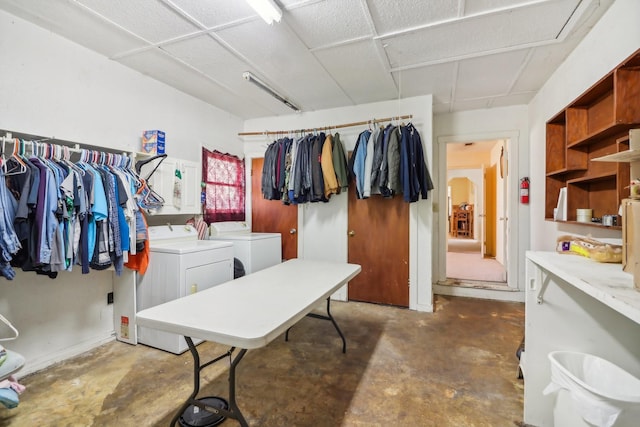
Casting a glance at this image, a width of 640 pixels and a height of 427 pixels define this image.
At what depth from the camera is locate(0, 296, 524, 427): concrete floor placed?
1736 millimetres

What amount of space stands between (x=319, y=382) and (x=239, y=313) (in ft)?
3.45

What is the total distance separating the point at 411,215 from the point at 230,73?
8.47 feet

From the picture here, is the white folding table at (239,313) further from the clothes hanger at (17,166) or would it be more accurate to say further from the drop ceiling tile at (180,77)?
the drop ceiling tile at (180,77)

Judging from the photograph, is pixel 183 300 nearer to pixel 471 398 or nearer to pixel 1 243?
pixel 1 243

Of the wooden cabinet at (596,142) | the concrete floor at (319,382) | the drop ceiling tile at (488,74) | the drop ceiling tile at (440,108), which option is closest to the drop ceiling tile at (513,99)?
the drop ceiling tile at (488,74)

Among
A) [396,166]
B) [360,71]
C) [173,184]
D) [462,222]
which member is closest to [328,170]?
[396,166]

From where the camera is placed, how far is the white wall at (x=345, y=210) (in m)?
3.50

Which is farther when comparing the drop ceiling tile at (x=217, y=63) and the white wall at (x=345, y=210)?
the white wall at (x=345, y=210)

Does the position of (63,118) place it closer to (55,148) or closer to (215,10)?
(55,148)

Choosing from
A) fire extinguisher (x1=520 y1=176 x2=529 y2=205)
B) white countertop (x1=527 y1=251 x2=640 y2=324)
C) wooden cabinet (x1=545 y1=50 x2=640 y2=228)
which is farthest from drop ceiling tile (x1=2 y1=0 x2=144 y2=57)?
fire extinguisher (x1=520 y1=176 x2=529 y2=205)

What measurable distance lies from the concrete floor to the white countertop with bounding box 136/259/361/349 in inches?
28.9

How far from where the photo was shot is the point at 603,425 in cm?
113

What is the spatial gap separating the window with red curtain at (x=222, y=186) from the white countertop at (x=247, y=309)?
193cm

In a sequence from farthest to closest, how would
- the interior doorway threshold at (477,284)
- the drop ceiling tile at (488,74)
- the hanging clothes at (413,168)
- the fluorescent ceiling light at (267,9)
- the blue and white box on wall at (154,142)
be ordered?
the interior doorway threshold at (477,284), the hanging clothes at (413,168), the blue and white box on wall at (154,142), the drop ceiling tile at (488,74), the fluorescent ceiling light at (267,9)
